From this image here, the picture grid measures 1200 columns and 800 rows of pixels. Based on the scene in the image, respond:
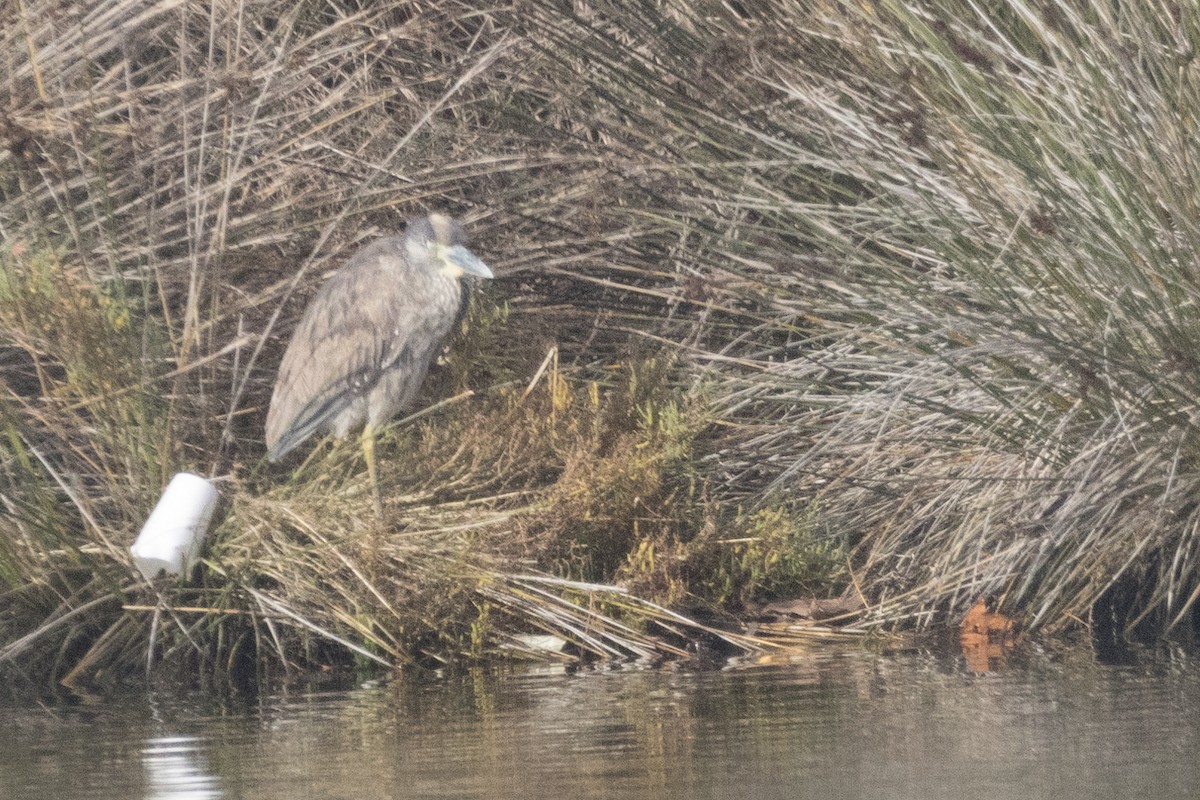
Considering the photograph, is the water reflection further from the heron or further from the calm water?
the heron

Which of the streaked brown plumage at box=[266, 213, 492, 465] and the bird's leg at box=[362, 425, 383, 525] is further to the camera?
the streaked brown plumage at box=[266, 213, 492, 465]

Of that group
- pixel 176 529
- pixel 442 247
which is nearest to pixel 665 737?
pixel 176 529

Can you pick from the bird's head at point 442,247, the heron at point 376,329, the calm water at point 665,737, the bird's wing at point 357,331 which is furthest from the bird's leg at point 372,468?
the calm water at point 665,737

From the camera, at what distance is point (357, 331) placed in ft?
21.6

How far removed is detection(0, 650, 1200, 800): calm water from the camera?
3.71m

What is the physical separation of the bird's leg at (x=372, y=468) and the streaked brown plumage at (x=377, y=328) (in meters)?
0.02

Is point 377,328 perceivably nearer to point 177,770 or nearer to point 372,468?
point 372,468

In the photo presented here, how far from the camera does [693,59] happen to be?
6.74 metres

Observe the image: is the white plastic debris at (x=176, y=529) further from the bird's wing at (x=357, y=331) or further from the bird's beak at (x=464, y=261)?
the bird's beak at (x=464, y=261)

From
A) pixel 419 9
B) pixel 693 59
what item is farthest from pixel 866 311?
pixel 419 9

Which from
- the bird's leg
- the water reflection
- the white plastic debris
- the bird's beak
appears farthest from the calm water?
the bird's beak

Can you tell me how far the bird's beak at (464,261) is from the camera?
21.8ft

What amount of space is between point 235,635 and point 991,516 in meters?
2.44

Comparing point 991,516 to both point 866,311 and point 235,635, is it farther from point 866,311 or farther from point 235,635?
point 235,635
